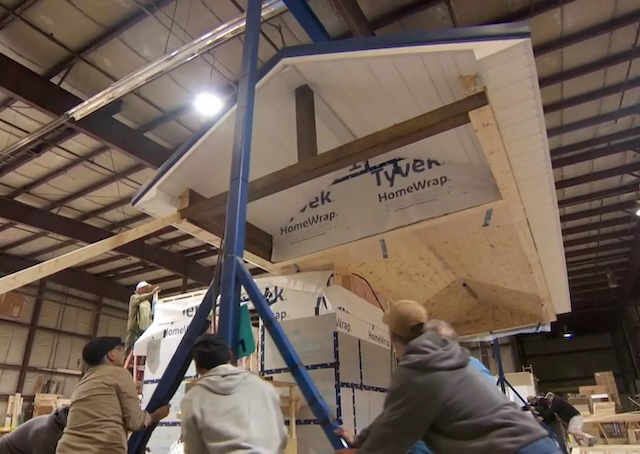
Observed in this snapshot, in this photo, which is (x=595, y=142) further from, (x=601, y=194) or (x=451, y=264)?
(x=451, y=264)

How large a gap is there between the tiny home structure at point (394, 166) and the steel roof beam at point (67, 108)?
316 centimetres

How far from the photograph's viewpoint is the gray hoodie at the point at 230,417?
5.28 feet

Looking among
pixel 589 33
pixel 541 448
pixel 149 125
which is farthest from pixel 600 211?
pixel 541 448

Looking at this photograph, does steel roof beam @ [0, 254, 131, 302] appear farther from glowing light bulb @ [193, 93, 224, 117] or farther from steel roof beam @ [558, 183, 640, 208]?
steel roof beam @ [558, 183, 640, 208]

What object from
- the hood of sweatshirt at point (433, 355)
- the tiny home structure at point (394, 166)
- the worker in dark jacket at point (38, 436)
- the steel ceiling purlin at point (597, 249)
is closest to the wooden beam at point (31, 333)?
the worker in dark jacket at point (38, 436)

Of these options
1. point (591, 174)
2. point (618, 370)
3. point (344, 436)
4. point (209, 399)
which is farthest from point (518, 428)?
point (618, 370)

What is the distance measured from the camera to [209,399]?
5.52 feet

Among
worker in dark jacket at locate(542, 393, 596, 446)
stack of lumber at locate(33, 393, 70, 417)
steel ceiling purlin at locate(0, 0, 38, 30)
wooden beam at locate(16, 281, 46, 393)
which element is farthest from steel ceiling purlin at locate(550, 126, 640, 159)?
wooden beam at locate(16, 281, 46, 393)

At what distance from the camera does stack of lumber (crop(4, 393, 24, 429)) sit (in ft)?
35.6

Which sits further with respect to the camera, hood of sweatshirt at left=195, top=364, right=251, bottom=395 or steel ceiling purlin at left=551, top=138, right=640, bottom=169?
steel ceiling purlin at left=551, top=138, right=640, bottom=169

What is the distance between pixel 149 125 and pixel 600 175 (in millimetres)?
7819

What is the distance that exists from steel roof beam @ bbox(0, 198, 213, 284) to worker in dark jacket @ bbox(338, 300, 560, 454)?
8.94 m

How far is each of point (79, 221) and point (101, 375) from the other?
8.03 meters

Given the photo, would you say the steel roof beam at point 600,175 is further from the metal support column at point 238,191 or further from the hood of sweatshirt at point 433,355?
the hood of sweatshirt at point 433,355
